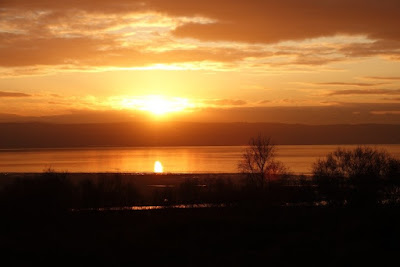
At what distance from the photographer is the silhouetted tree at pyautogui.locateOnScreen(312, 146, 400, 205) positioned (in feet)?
172

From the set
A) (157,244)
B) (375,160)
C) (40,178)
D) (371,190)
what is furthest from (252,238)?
(40,178)

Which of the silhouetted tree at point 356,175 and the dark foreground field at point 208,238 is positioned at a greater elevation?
the silhouetted tree at point 356,175

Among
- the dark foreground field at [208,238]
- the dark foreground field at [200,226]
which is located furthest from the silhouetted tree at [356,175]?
the dark foreground field at [208,238]

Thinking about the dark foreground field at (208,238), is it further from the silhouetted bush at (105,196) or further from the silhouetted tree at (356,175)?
the silhouetted bush at (105,196)

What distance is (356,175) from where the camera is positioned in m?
54.7

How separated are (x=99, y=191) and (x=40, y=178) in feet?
23.3

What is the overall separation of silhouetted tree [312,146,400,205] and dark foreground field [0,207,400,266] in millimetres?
5927

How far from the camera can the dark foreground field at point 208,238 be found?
25438 mm

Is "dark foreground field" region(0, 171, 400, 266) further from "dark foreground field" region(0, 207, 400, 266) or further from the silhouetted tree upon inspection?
the silhouetted tree

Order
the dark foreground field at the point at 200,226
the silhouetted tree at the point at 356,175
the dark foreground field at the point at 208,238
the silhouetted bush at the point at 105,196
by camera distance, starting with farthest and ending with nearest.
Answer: the silhouetted bush at the point at 105,196, the silhouetted tree at the point at 356,175, the dark foreground field at the point at 200,226, the dark foreground field at the point at 208,238

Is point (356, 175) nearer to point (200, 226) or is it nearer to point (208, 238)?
point (200, 226)

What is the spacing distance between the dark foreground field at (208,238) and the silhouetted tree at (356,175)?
19.4ft

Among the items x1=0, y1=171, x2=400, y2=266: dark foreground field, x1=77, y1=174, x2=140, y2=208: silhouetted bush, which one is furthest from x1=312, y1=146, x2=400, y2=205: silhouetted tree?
x1=77, y1=174, x2=140, y2=208: silhouetted bush

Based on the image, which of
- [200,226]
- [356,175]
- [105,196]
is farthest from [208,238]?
[105,196]
